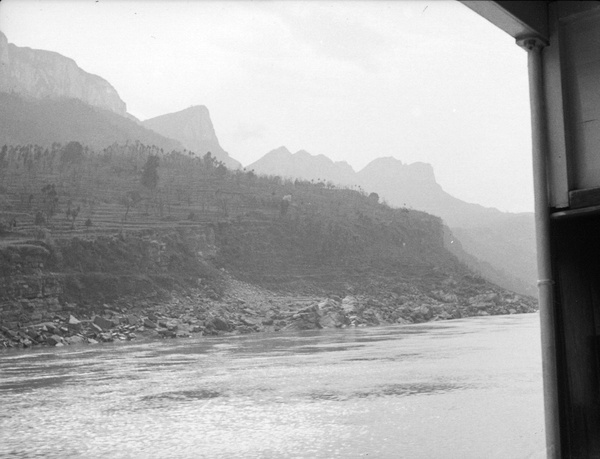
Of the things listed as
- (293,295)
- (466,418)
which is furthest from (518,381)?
(293,295)

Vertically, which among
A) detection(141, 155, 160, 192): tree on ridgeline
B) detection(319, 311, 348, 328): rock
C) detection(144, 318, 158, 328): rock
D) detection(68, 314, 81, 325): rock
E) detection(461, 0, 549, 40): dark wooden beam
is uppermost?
detection(141, 155, 160, 192): tree on ridgeline

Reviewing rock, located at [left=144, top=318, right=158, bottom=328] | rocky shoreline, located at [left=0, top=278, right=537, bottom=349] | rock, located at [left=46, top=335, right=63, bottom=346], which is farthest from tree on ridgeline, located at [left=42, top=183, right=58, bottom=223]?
rock, located at [left=46, top=335, right=63, bottom=346]

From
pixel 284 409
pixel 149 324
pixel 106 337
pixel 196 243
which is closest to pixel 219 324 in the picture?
pixel 149 324

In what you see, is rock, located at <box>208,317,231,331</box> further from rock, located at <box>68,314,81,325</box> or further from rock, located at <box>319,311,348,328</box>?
rock, located at <box>68,314,81,325</box>

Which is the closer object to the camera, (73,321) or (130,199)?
(73,321)

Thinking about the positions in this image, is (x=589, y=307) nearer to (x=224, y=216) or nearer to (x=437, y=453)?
(x=437, y=453)

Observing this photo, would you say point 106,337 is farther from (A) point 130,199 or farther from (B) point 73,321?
(A) point 130,199

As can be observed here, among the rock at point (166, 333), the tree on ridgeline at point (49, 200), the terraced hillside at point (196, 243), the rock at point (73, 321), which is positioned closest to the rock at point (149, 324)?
the rock at point (166, 333)
